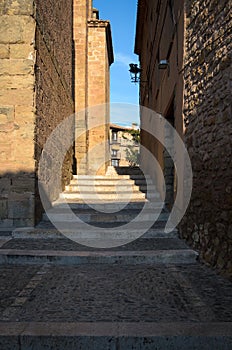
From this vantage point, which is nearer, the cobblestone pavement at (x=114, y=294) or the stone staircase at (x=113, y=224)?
the cobblestone pavement at (x=114, y=294)

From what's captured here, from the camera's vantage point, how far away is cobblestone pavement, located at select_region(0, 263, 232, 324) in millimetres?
2650

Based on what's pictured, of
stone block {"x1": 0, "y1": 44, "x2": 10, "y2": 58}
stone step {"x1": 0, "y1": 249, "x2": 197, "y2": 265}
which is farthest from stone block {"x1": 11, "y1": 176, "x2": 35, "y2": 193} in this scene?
stone block {"x1": 0, "y1": 44, "x2": 10, "y2": 58}

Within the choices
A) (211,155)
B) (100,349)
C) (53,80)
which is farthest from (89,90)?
(100,349)

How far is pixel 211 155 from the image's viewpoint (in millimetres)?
4078

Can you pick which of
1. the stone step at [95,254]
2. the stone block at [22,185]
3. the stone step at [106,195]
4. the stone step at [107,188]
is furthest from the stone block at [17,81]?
the stone step at [107,188]

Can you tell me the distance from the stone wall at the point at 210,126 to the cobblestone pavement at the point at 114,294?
46cm

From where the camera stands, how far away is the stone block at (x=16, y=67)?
5.94 meters

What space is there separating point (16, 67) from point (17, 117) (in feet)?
2.77

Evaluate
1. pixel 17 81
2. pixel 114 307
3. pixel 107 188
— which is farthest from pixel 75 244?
pixel 107 188

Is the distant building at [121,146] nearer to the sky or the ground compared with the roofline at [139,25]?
nearer to the ground

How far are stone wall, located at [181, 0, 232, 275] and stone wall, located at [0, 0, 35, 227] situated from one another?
8.61ft

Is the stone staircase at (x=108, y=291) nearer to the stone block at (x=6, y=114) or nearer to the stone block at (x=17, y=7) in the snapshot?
the stone block at (x=6, y=114)

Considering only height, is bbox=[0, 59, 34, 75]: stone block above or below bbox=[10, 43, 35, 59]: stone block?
below

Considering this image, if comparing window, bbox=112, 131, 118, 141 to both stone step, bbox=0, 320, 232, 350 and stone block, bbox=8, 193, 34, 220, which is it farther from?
stone step, bbox=0, 320, 232, 350
